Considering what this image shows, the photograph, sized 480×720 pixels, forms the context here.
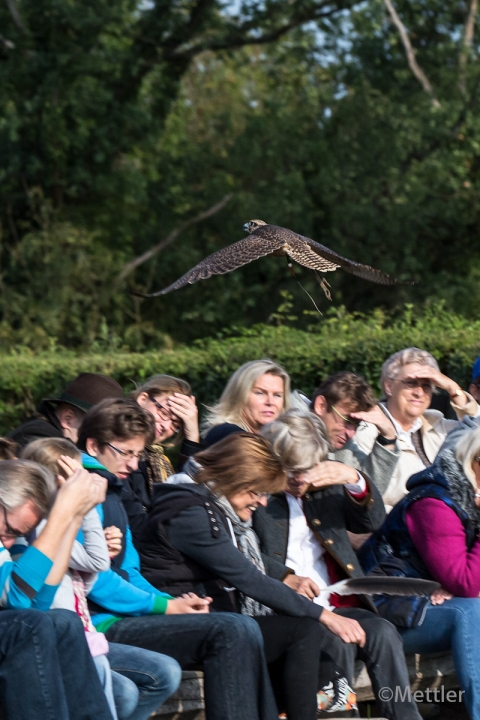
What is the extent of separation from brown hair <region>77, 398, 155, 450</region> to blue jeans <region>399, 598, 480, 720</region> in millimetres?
1365

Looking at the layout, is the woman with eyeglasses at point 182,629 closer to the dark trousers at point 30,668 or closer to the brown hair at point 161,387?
the dark trousers at point 30,668

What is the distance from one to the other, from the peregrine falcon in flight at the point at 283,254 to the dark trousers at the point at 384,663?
2.08 metres

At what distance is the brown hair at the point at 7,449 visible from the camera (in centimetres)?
423

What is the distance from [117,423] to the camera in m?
4.19

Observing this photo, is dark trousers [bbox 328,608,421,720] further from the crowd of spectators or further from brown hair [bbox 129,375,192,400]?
brown hair [bbox 129,375,192,400]

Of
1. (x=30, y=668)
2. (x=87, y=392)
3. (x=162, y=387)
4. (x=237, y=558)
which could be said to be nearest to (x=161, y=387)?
(x=162, y=387)

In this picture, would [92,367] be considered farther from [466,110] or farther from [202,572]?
[466,110]

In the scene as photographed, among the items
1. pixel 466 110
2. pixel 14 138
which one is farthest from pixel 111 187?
pixel 466 110

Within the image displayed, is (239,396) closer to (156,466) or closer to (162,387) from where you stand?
(162,387)

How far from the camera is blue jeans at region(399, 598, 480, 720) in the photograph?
405cm

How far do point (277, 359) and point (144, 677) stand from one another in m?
4.83

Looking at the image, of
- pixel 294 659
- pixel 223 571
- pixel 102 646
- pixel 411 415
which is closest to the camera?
pixel 102 646

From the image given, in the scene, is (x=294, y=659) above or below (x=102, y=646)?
below

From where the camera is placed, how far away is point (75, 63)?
1362 cm
